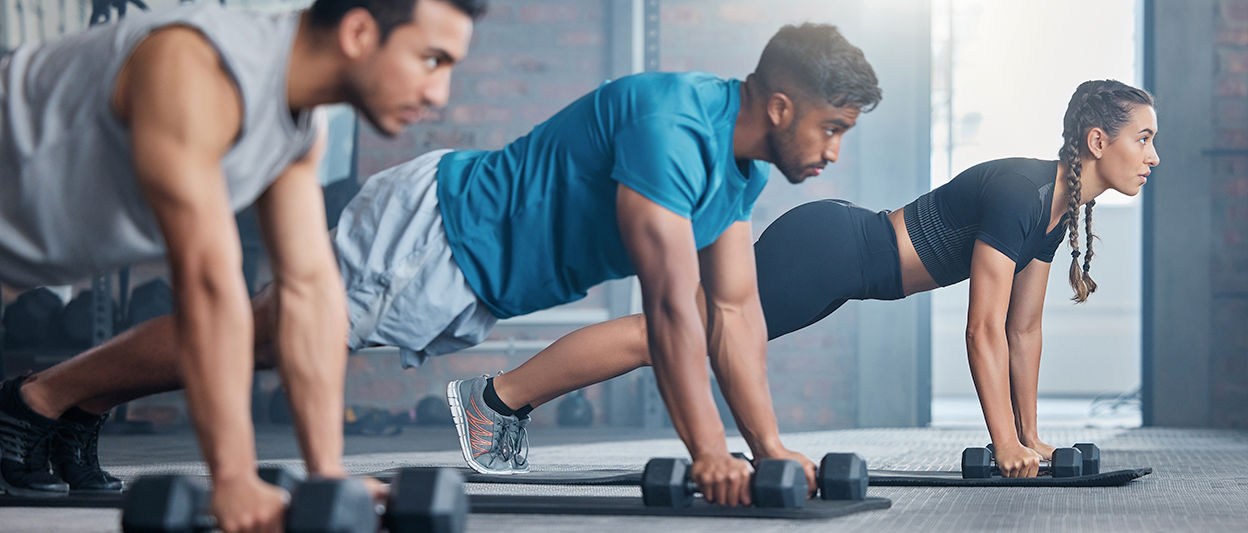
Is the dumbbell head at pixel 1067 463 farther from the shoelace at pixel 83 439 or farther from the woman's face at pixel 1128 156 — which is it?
the shoelace at pixel 83 439

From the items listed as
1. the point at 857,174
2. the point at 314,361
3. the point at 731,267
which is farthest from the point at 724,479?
the point at 857,174

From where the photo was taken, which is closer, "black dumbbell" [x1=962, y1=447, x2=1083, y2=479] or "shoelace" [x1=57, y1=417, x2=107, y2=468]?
"shoelace" [x1=57, y1=417, x2=107, y2=468]

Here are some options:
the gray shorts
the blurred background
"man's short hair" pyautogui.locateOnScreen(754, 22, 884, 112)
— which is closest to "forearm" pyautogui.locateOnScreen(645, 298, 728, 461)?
"man's short hair" pyautogui.locateOnScreen(754, 22, 884, 112)

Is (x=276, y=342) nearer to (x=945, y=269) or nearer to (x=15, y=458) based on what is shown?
(x=15, y=458)

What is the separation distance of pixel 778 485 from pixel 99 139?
0.90 m

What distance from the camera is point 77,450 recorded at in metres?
1.89

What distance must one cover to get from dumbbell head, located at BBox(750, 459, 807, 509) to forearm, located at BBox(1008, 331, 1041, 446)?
1.03m

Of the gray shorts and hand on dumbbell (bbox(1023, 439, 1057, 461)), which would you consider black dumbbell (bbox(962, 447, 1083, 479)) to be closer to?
hand on dumbbell (bbox(1023, 439, 1057, 461))

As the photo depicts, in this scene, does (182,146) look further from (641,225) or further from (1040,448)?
(1040,448)

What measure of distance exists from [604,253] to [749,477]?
0.49 meters

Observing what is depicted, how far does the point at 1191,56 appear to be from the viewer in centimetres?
437

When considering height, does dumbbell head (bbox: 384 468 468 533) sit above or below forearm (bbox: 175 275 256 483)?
below

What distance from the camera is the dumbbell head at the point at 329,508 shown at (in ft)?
3.35

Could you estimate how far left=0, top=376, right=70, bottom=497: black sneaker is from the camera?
1.81m
